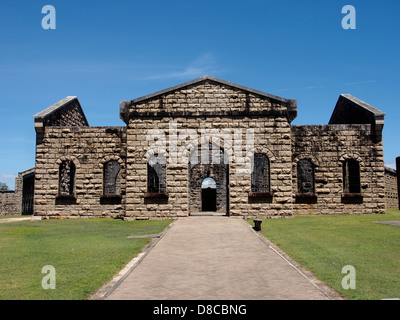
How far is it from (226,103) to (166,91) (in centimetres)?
295

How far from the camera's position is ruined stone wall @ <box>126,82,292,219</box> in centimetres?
1911

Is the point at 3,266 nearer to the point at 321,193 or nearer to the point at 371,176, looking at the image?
the point at 321,193

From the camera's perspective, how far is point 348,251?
31.9ft

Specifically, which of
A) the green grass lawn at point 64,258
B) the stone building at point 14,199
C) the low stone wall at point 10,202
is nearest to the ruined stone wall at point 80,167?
the green grass lawn at point 64,258

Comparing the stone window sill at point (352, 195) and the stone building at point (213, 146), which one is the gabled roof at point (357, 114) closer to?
→ the stone building at point (213, 146)

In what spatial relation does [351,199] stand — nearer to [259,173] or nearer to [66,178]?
[259,173]

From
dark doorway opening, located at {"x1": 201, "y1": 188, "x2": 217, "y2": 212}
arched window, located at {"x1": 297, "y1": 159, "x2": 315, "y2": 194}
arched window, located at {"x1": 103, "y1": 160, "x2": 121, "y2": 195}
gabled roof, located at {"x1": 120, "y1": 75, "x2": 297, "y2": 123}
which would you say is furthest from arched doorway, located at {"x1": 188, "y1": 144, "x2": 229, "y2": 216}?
gabled roof, located at {"x1": 120, "y1": 75, "x2": 297, "y2": 123}

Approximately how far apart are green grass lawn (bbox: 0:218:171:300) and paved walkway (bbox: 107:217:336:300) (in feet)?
1.94

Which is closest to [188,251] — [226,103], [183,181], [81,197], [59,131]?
[183,181]

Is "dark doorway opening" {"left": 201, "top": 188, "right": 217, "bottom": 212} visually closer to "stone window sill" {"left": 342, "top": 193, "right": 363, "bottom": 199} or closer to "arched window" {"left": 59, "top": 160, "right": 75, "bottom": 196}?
"arched window" {"left": 59, "top": 160, "right": 75, "bottom": 196}

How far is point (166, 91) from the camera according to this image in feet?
63.9

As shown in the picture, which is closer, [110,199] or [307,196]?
[307,196]

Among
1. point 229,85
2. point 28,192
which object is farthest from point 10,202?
point 229,85

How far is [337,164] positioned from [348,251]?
1189 cm
